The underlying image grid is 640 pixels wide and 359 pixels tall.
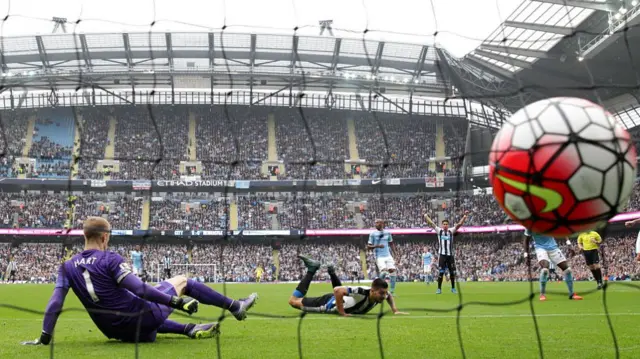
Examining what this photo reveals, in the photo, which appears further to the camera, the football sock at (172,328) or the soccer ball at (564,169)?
the football sock at (172,328)

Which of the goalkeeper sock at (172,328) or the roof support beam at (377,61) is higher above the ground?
the roof support beam at (377,61)

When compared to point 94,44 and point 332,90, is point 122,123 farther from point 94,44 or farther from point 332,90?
point 332,90

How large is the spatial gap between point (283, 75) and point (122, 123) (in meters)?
11.6

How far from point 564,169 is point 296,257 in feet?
97.0

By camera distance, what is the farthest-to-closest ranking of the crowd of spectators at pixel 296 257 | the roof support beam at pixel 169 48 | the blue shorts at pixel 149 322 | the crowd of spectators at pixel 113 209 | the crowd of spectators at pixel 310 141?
the crowd of spectators at pixel 310 141
the roof support beam at pixel 169 48
the crowd of spectators at pixel 113 209
the crowd of spectators at pixel 296 257
the blue shorts at pixel 149 322

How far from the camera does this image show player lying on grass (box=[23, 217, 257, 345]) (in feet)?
17.0

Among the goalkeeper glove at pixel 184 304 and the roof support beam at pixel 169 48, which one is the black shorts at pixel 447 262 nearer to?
the goalkeeper glove at pixel 184 304

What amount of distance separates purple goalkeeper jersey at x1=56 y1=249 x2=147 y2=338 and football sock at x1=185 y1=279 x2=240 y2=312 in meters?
0.56

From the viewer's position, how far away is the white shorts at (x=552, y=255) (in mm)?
10266

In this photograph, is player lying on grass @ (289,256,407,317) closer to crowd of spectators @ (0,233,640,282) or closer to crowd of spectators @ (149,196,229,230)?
crowd of spectators @ (0,233,640,282)

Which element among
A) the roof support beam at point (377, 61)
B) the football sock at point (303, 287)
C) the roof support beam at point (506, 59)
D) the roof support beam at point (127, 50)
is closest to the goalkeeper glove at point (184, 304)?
the football sock at point (303, 287)

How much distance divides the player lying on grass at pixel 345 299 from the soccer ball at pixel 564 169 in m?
3.75

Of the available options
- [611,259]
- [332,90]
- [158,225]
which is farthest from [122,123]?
[611,259]

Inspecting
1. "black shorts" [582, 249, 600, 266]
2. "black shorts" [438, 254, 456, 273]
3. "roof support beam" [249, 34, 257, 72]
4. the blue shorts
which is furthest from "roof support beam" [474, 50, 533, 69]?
the blue shorts
